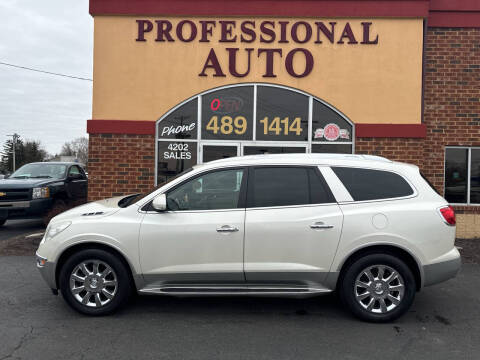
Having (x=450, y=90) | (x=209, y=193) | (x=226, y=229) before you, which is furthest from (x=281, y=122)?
(x=226, y=229)

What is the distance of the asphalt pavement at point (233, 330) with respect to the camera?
3.86m

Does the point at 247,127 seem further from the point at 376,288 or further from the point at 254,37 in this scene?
the point at 376,288

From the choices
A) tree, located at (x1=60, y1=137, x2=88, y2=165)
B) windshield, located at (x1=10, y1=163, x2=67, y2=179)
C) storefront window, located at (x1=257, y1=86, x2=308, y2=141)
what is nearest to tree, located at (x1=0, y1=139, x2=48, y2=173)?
tree, located at (x1=60, y1=137, x2=88, y2=165)

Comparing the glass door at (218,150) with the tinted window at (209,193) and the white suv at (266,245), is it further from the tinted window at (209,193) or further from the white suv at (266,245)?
the white suv at (266,245)

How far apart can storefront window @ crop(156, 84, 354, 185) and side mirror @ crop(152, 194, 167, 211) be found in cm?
499

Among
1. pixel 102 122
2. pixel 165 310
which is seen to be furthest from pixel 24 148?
pixel 165 310

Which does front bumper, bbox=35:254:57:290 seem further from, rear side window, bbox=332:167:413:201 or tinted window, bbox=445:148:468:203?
tinted window, bbox=445:148:468:203

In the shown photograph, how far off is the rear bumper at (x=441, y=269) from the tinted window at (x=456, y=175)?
5.71m

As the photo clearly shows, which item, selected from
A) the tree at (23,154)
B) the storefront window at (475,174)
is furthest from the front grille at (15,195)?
the tree at (23,154)

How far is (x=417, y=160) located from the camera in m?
9.37

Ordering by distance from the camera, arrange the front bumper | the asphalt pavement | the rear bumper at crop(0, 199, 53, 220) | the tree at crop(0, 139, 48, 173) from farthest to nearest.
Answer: the tree at crop(0, 139, 48, 173) < the rear bumper at crop(0, 199, 53, 220) < the front bumper < the asphalt pavement

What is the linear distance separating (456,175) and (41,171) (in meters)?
10.5

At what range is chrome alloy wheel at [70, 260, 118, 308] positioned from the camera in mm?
4688

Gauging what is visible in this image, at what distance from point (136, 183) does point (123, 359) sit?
605 centimetres
